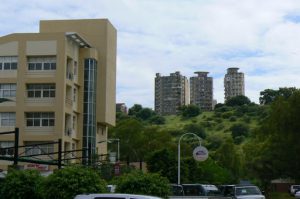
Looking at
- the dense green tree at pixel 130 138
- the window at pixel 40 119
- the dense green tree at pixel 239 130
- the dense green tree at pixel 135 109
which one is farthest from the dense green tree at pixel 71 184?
the dense green tree at pixel 135 109

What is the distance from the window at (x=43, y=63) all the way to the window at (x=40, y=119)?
211 inches

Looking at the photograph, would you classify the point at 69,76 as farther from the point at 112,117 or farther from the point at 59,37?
the point at 112,117

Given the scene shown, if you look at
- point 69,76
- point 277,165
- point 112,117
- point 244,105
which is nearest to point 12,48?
point 69,76

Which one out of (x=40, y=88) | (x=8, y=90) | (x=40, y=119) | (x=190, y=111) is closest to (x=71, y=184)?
A: (x=40, y=119)

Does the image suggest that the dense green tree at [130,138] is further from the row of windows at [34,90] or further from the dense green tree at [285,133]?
the dense green tree at [285,133]

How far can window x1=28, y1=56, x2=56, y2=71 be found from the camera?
2830 inches

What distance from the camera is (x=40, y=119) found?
71250mm

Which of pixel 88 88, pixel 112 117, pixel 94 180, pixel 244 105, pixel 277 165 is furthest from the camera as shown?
pixel 244 105

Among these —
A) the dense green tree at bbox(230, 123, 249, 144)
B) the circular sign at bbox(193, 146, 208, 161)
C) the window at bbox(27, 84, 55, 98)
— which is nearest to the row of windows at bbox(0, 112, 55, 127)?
the window at bbox(27, 84, 55, 98)

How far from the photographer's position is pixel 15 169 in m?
24.8

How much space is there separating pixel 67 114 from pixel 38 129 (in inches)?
159

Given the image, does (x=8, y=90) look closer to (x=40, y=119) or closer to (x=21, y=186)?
(x=40, y=119)

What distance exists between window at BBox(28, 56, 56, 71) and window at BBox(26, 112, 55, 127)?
5.36 m

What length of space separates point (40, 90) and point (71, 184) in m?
49.8
